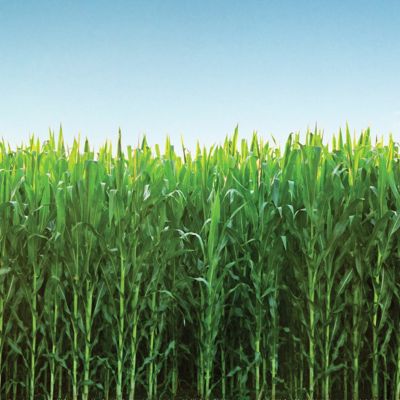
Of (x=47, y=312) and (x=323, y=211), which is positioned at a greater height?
(x=323, y=211)

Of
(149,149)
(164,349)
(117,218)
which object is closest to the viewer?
(117,218)

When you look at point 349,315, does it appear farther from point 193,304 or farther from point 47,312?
point 47,312

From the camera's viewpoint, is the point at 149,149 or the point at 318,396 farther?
the point at 149,149

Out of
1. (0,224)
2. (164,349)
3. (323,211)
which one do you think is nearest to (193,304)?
(164,349)

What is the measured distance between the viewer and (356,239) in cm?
521

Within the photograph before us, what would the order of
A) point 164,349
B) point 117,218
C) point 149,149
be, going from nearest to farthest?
point 117,218 < point 164,349 < point 149,149

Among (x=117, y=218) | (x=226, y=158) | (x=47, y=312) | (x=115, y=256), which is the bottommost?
(x=47, y=312)

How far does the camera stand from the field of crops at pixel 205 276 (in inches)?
197

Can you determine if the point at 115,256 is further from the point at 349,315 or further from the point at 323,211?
the point at 349,315

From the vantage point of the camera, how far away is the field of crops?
5.02 metres

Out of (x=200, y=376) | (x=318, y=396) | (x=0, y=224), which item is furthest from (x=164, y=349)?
(x=0, y=224)

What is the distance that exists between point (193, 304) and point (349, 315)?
144 centimetres

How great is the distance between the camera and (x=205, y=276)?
5004 mm

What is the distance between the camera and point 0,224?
16.8 feet
